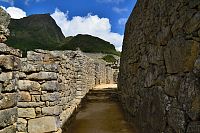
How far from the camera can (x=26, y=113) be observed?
5562 millimetres

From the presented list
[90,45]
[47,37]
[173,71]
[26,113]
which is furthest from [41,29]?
[173,71]

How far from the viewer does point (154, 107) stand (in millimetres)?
5898

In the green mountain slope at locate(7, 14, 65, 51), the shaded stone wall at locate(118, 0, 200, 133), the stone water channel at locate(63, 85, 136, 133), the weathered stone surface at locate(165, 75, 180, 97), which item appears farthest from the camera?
the green mountain slope at locate(7, 14, 65, 51)

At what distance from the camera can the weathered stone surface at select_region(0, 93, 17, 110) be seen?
282 centimetres

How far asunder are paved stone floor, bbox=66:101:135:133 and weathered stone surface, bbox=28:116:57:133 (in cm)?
255

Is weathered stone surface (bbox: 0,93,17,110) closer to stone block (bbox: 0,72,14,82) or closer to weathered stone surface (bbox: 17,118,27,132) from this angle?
stone block (bbox: 0,72,14,82)

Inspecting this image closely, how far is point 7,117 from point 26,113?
2.76 m

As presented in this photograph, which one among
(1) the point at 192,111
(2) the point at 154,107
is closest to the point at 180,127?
(1) the point at 192,111

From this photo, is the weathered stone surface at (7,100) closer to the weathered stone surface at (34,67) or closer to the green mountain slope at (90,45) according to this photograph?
the weathered stone surface at (34,67)

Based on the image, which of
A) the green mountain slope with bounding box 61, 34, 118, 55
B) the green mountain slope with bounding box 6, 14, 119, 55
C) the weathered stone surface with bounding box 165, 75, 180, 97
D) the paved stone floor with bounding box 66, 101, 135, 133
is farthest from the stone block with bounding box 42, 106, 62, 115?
the green mountain slope with bounding box 61, 34, 118, 55

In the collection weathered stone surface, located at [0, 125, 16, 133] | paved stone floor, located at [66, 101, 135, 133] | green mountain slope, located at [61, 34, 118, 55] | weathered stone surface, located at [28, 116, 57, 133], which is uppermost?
green mountain slope, located at [61, 34, 118, 55]

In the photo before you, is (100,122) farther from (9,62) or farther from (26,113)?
(9,62)

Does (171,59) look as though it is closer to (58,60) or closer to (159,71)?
(159,71)

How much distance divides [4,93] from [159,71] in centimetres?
372
